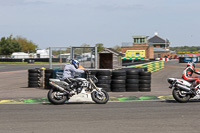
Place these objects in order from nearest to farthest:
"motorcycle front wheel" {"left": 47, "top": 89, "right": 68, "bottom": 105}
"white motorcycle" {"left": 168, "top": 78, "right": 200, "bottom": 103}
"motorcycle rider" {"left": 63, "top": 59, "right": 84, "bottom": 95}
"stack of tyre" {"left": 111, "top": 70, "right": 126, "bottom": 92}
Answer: "motorcycle front wheel" {"left": 47, "top": 89, "right": 68, "bottom": 105} < "motorcycle rider" {"left": 63, "top": 59, "right": 84, "bottom": 95} < "white motorcycle" {"left": 168, "top": 78, "right": 200, "bottom": 103} < "stack of tyre" {"left": 111, "top": 70, "right": 126, "bottom": 92}

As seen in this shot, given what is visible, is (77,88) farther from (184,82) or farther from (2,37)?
(2,37)

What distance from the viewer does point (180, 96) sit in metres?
11.4

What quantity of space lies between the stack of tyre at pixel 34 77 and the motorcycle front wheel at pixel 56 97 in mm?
6426

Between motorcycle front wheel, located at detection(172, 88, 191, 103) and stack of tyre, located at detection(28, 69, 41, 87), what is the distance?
8.24 m

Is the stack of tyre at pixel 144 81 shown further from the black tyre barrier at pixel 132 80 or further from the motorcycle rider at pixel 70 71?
the motorcycle rider at pixel 70 71

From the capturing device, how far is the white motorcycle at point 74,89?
11.0 m

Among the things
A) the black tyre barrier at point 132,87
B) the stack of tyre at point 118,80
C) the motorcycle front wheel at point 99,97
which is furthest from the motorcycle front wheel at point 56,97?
the black tyre barrier at point 132,87

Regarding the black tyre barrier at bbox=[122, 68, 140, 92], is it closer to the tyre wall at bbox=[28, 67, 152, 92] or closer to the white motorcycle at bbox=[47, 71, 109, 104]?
the tyre wall at bbox=[28, 67, 152, 92]

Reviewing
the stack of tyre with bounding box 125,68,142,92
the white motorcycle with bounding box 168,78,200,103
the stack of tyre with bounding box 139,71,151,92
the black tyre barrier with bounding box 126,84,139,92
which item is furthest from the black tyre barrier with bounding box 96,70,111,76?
the white motorcycle with bounding box 168,78,200,103

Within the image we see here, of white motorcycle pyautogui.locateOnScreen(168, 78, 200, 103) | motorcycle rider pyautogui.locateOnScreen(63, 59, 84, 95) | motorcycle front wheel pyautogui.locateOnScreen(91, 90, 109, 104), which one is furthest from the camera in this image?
white motorcycle pyautogui.locateOnScreen(168, 78, 200, 103)

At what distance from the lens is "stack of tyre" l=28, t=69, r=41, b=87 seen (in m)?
17.3

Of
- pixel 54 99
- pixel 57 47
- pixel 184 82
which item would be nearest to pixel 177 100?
pixel 184 82

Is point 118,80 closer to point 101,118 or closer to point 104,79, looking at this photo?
point 104,79

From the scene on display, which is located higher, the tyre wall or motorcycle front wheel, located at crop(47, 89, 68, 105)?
the tyre wall
